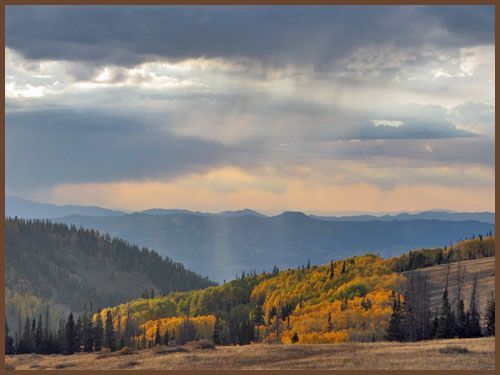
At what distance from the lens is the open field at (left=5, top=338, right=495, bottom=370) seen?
338 ft

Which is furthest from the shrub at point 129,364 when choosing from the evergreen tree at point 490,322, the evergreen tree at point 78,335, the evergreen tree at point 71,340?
the evergreen tree at point 78,335

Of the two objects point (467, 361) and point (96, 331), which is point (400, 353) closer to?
point (467, 361)

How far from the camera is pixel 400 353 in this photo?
363 ft

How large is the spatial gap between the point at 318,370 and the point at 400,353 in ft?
43.9

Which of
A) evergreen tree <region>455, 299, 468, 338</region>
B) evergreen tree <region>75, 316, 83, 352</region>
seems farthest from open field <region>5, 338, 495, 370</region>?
evergreen tree <region>75, 316, 83, 352</region>

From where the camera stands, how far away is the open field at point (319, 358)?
10288 cm

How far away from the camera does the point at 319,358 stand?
11175 cm

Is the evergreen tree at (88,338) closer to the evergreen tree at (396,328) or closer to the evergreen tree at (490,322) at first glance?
the evergreen tree at (396,328)

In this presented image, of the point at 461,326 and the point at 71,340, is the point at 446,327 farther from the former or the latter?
the point at 71,340

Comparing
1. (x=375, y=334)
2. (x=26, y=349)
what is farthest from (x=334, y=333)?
(x=26, y=349)

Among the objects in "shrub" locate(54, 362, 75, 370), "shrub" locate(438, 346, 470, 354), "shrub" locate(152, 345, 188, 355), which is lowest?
"shrub" locate(54, 362, 75, 370)

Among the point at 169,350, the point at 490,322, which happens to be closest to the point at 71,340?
the point at 169,350

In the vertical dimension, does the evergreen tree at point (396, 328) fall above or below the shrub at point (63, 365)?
above

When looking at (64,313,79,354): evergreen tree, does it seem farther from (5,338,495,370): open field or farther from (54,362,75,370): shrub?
(54,362,75,370): shrub
